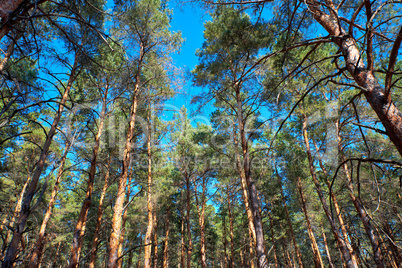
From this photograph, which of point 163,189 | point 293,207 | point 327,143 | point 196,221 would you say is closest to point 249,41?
point 327,143

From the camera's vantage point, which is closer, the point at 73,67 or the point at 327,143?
the point at 73,67

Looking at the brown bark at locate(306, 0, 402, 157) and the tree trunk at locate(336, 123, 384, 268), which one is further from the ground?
the brown bark at locate(306, 0, 402, 157)

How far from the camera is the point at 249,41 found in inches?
235

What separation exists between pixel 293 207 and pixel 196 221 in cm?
1056

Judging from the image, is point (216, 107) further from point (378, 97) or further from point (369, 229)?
point (378, 97)

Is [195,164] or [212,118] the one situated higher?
[212,118]

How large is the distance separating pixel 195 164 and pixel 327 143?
8.00m

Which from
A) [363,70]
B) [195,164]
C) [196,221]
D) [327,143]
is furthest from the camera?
[196,221]

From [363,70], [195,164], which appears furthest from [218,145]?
[363,70]

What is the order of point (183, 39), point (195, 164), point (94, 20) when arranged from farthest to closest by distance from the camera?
point (195, 164)
point (183, 39)
point (94, 20)

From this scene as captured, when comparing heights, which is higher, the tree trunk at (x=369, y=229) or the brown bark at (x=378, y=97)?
the brown bark at (x=378, y=97)

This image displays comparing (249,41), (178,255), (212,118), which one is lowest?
(178,255)

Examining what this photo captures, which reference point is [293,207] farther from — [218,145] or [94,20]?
[94,20]

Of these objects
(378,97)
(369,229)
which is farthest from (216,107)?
(378,97)
